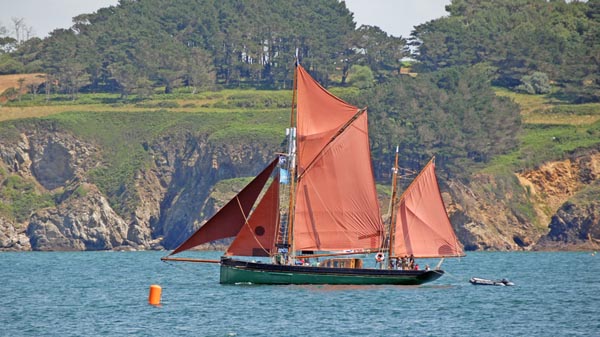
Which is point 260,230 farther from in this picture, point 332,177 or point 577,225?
point 577,225

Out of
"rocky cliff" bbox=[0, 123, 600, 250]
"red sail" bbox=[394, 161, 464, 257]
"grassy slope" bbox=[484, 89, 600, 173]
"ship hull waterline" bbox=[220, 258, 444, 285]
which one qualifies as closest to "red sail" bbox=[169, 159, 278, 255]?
"ship hull waterline" bbox=[220, 258, 444, 285]

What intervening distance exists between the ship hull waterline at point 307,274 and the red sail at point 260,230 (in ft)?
3.93

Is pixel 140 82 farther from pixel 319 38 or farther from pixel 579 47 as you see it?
pixel 579 47

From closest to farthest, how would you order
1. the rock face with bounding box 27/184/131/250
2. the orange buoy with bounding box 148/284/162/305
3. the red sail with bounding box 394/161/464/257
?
the orange buoy with bounding box 148/284/162/305 < the red sail with bounding box 394/161/464/257 < the rock face with bounding box 27/184/131/250

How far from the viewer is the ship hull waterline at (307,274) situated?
72.1m

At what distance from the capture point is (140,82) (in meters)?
195

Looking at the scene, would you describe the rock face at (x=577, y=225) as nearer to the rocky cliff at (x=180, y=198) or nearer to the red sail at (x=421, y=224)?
the rocky cliff at (x=180, y=198)

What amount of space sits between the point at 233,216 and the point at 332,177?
20.0 ft

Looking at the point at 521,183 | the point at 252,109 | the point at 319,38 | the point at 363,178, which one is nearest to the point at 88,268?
the point at 363,178

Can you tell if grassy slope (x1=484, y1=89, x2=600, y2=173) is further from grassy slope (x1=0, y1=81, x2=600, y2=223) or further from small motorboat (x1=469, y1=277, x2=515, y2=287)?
small motorboat (x1=469, y1=277, x2=515, y2=287)

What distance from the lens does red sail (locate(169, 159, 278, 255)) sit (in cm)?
7119

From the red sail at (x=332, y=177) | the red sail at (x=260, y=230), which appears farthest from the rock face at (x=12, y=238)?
the red sail at (x=332, y=177)

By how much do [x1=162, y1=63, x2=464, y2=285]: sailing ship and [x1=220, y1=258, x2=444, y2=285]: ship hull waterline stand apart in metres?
0.06

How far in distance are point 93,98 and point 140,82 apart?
7778mm
